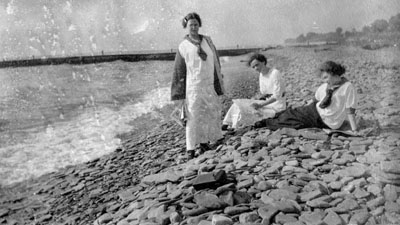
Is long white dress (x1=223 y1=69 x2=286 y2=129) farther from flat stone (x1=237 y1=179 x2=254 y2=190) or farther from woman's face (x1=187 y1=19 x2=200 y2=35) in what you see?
flat stone (x1=237 y1=179 x2=254 y2=190)

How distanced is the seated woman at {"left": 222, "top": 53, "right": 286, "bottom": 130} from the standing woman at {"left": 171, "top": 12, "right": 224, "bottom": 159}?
1.67ft

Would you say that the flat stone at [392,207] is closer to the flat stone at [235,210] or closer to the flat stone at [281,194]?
the flat stone at [281,194]

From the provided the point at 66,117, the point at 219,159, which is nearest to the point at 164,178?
the point at 219,159

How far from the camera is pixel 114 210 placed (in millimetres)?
3588

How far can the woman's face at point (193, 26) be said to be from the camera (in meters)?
4.18

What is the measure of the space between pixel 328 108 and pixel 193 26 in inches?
74.6

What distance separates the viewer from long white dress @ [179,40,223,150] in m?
4.37

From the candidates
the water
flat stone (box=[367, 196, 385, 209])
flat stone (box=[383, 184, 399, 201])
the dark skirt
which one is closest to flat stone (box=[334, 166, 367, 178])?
flat stone (box=[383, 184, 399, 201])

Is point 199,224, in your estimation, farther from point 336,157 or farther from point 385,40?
point 385,40

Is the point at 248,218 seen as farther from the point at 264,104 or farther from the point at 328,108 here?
the point at 264,104

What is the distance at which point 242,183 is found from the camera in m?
3.18

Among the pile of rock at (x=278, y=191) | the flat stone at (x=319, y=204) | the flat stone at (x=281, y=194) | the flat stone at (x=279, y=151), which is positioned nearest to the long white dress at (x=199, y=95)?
the pile of rock at (x=278, y=191)

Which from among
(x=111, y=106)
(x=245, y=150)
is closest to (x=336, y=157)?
(x=245, y=150)

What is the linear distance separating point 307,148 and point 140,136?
13.0 ft
